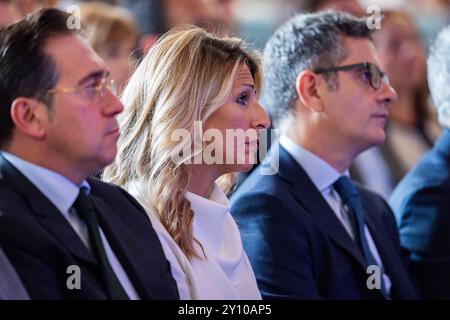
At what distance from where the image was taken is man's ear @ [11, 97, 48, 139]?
1823 millimetres

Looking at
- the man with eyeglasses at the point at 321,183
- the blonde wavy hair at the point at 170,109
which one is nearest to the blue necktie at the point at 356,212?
the man with eyeglasses at the point at 321,183

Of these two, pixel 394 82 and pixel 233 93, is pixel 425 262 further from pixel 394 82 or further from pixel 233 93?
pixel 394 82

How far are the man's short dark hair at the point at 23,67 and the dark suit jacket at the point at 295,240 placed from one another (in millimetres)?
903

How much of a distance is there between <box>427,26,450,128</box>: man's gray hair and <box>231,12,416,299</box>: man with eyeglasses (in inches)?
15.9

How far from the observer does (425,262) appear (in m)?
3.04

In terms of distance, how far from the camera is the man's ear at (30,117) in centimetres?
182

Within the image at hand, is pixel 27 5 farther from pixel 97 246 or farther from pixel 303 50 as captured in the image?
pixel 97 246

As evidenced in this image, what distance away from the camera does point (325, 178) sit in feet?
9.08

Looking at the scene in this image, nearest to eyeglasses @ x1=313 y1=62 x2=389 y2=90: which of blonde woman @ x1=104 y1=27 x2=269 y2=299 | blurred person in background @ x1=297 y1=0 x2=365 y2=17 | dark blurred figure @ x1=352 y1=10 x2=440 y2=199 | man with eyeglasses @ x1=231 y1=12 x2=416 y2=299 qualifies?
man with eyeglasses @ x1=231 y1=12 x2=416 y2=299

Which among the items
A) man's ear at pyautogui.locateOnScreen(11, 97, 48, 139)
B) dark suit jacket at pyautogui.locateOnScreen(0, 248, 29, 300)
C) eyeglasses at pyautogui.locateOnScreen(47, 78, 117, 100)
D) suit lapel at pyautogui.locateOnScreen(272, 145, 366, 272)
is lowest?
suit lapel at pyautogui.locateOnScreen(272, 145, 366, 272)

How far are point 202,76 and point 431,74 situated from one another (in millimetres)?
1357

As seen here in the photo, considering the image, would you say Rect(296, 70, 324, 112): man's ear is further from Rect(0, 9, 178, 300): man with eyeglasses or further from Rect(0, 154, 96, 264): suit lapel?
Rect(0, 154, 96, 264): suit lapel

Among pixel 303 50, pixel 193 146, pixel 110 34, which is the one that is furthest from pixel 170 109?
pixel 110 34
